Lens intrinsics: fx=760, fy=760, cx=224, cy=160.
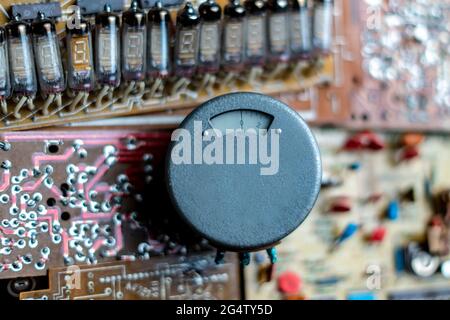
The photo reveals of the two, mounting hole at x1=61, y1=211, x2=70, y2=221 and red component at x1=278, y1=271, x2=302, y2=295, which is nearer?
mounting hole at x1=61, y1=211, x2=70, y2=221

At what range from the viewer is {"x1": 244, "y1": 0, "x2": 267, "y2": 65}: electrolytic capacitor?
184cm

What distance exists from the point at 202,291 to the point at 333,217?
431 mm

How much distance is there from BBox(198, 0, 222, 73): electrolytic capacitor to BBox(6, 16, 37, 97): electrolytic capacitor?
40 cm

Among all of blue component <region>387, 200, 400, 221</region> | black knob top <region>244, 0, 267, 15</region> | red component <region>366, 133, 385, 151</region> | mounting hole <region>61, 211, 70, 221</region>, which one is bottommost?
blue component <region>387, 200, 400, 221</region>

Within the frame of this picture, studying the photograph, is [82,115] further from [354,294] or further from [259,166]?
[354,294]

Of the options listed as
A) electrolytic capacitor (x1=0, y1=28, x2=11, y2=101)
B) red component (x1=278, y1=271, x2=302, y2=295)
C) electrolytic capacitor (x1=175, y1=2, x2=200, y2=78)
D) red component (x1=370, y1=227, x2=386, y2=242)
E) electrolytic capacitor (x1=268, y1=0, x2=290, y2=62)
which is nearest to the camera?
electrolytic capacitor (x1=0, y1=28, x2=11, y2=101)

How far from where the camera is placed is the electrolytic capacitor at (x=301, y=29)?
6.22 ft

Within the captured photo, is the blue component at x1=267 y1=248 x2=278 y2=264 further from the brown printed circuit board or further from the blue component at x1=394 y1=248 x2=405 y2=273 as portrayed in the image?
the blue component at x1=394 y1=248 x2=405 y2=273

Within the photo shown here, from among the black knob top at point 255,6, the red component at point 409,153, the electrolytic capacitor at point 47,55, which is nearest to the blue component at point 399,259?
the red component at point 409,153

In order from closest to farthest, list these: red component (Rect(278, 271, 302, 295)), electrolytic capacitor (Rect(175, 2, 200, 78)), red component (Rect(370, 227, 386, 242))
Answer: electrolytic capacitor (Rect(175, 2, 200, 78)) → red component (Rect(278, 271, 302, 295)) → red component (Rect(370, 227, 386, 242))

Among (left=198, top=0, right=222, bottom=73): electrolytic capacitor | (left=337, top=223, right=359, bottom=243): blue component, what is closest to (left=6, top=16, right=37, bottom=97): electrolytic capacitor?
(left=198, top=0, right=222, bottom=73): electrolytic capacitor

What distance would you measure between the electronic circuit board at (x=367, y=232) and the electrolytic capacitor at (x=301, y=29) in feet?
0.74

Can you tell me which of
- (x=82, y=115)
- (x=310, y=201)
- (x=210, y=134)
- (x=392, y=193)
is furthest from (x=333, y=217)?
(x=82, y=115)

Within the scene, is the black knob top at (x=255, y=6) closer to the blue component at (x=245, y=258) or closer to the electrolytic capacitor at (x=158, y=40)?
the electrolytic capacitor at (x=158, y=40)
